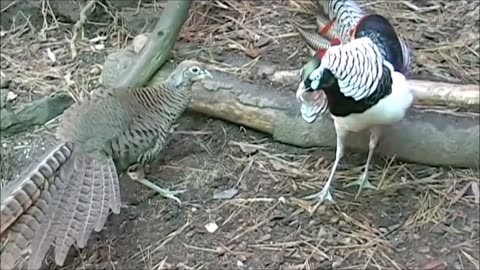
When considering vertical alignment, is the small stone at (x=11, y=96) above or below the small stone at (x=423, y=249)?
below

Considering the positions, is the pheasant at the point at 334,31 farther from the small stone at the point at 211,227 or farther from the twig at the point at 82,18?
the twig at the point at 82,18

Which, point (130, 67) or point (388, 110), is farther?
point (130, 67)

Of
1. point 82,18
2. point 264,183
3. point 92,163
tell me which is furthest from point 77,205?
point 82,18

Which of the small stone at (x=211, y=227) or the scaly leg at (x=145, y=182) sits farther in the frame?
the scaly leg at (x=145, y=182)

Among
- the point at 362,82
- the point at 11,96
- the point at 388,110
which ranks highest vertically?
the point at 362,82

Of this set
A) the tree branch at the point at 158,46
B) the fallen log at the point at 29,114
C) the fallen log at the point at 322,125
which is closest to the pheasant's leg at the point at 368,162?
the fallen log at the point at 322,125

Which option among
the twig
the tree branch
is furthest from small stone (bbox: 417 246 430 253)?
the twig

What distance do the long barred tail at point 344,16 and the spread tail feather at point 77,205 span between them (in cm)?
107

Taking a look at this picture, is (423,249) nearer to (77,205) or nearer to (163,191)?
(163,191)

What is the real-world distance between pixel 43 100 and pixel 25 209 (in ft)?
3.89

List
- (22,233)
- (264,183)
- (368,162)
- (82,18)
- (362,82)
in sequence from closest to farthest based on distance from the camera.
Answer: (22,233) → (362,82) → (368,162) → (264,183) → (82,18)

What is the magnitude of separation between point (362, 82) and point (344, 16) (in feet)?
2.32

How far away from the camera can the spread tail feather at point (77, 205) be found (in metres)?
2.79

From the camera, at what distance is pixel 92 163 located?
3023 millimetres
